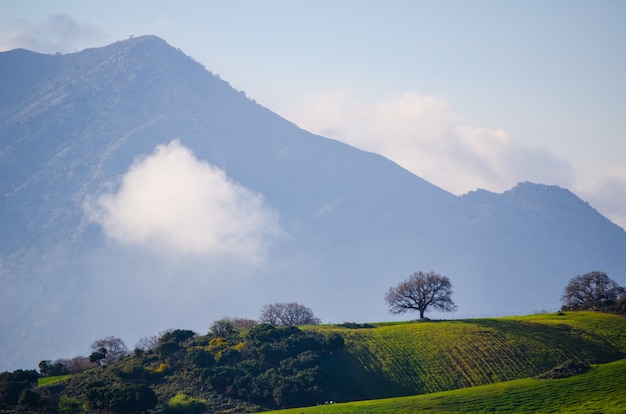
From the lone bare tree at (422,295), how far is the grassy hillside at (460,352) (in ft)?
24.1

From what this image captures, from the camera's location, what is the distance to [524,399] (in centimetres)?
9394

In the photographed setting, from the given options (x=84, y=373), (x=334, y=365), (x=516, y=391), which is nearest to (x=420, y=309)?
(x=334, y=365)

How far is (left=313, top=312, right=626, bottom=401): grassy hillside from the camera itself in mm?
108000

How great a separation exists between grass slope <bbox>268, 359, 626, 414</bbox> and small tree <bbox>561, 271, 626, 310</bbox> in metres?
39.9

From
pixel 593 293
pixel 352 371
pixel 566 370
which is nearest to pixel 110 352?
pixel 352 371

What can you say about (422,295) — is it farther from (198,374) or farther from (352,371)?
(198,374)

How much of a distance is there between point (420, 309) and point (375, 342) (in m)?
20.6

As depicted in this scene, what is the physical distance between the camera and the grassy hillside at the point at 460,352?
108000mm

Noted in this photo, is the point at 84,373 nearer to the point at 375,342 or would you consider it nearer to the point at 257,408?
the point at 257,408

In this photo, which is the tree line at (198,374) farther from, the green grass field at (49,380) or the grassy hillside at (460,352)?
the grassy hillside at (460,352)

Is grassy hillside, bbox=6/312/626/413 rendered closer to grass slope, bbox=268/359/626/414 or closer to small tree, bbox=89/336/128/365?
grass slope, bbox=268/359/626/414

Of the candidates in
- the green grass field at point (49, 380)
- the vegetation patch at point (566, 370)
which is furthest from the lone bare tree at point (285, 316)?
the vegetation patch at point (566, 370)

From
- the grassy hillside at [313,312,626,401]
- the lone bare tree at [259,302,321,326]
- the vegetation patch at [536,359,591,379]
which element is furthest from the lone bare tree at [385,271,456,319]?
the vegetation patch at [536,359,591,379]

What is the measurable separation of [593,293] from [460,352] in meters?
40.5
